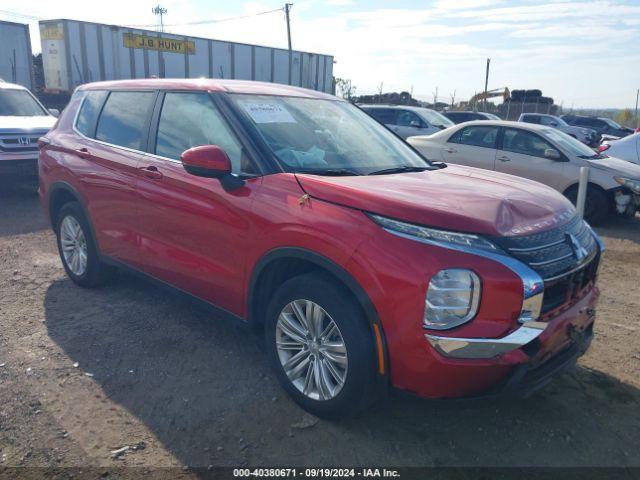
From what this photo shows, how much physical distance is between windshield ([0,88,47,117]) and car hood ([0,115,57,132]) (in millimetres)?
332

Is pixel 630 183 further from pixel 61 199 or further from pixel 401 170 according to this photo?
pixel 61 199

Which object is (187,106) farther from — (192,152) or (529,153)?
(529,153)

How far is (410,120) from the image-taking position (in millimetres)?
14078

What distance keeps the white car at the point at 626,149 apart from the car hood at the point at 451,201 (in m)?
7.89

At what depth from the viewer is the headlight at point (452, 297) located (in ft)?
7.69

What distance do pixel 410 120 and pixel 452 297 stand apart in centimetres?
1236

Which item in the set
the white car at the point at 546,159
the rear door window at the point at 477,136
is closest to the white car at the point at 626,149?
the white car at the point at 546,159

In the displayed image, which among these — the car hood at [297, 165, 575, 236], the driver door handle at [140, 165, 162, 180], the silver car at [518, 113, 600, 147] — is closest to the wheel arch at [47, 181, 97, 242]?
the driver door handle at [140, 165, 162, 180]

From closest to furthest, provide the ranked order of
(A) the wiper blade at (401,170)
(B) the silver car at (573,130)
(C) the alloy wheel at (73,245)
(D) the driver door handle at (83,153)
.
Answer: (A) the wiper blade at (401,170), (D) the driver door handle at (83,153), (C) the alloy wheel at (73,245), (B) the silver car at (573,130)

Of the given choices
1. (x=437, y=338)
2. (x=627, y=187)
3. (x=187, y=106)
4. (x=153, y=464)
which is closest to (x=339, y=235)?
(x=437, y=338)

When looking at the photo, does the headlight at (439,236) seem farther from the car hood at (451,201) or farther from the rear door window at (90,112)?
the rear door window at (90,112)

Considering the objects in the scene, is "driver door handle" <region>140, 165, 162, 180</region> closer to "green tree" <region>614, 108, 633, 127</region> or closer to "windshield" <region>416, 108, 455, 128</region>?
"windshield" <region>416, 108, 455, 128</region>

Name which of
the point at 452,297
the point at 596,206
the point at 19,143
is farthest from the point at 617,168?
the point at 19,143

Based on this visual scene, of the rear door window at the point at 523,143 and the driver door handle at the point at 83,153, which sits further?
the rear door window at the point at 523,143
